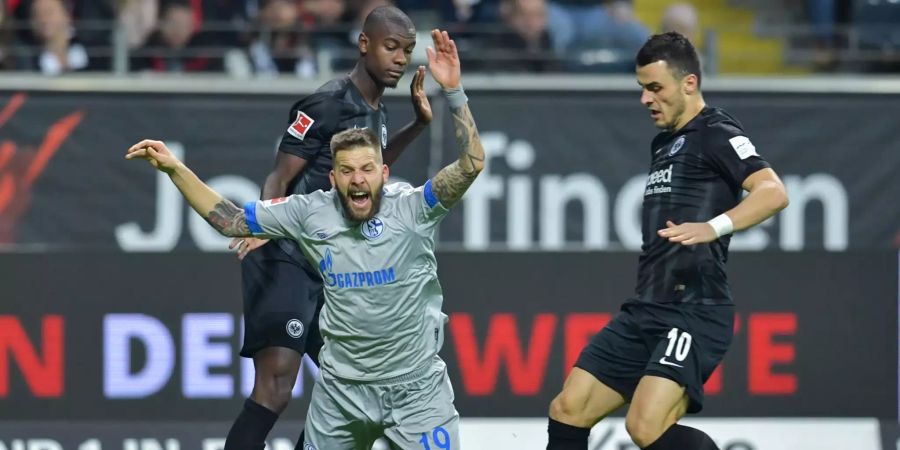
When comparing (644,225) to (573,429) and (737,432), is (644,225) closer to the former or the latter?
(573,429)

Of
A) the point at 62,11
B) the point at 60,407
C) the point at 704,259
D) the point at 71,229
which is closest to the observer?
the point at 704,259

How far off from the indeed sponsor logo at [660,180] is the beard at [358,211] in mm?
1167

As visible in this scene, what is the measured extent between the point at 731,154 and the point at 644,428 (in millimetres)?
1101

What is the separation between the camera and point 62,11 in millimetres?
9922

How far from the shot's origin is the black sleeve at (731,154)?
5577 mm

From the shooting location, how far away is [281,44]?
10102 millimetres

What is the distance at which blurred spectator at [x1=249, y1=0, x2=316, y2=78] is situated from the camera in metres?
9.91

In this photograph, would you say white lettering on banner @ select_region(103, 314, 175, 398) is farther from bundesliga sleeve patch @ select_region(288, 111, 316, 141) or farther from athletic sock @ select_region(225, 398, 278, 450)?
bundesliga sleeve patch @ select_region(288, 111, 316, 141)

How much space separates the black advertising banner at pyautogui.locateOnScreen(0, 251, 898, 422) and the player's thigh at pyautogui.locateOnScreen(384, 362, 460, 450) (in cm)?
200

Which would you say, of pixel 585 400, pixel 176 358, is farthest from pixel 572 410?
pixel 176 358

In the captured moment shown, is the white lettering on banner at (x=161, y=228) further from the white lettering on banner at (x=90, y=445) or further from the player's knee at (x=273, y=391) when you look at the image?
the player's knee at (x=273, y=391)


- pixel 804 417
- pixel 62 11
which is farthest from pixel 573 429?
pixel 62 11

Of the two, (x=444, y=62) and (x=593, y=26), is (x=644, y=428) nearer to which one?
(x=444, y=62)

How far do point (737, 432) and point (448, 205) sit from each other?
9.04 ft
